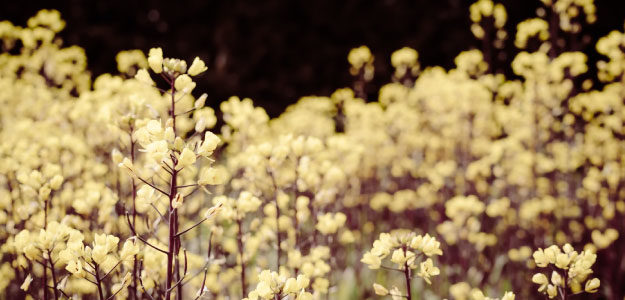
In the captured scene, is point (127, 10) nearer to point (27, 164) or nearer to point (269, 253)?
point (269, 253)

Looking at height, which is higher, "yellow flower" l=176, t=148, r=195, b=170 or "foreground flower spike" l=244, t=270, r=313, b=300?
"yellow flower" l=176, t=148, r=195, b=170

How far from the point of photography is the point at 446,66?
23.2ft

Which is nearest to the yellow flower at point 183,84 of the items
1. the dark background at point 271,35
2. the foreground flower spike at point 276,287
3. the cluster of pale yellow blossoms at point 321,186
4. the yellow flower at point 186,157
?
the cluster of pale yellow blossoms at point 321,186

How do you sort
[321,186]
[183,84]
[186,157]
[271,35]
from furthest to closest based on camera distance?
[271,35]
[321,186]
[183,84]
[186,157]

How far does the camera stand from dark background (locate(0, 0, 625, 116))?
6980 millimetres

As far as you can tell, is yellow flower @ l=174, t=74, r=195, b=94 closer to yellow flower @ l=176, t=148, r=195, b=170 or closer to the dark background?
yellow flower @ l=176, t=148, r=195, b=170

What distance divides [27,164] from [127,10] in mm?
5112

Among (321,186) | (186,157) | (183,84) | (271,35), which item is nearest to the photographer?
(186,157)

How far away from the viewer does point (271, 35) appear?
7262mm

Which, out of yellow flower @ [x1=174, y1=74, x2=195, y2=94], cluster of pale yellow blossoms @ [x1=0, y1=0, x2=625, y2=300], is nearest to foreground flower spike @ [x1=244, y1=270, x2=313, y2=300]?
cluster of pale yellow blossoms @ [x1=0, y1=0, x2=625, y2=300]

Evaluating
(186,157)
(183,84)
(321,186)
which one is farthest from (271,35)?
(186,157)

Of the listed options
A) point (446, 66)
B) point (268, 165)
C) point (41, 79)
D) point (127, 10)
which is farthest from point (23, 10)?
point (268, 165)

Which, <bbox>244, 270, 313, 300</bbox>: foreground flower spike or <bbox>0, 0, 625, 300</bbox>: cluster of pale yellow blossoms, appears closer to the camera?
<bbox>244, 270, 313, 300</bbox>: foreground flower spike

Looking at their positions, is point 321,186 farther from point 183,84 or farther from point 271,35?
point 271,35
